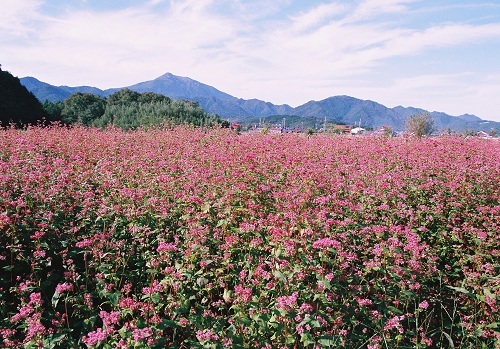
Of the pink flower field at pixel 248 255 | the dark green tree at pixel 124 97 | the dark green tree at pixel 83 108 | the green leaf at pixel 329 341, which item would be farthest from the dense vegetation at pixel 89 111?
the green leaf at pixel 329 341

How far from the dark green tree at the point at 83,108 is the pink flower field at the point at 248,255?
3146 centimetres

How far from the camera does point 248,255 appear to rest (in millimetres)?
3697

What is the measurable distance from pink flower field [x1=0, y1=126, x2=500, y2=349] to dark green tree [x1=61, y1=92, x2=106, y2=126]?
31.5m

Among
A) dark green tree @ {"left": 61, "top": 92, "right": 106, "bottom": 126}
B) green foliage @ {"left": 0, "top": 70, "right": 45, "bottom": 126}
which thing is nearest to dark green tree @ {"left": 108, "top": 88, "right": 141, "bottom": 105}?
dark green tree @ {"left": 61, "top": 92, "right": 106, "bottom": 126}

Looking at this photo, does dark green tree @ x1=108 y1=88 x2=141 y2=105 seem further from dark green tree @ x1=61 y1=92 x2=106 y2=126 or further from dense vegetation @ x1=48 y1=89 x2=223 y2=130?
dark green tree @ x1=61 y1=92 x2=106 y2=126

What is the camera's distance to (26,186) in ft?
16.3

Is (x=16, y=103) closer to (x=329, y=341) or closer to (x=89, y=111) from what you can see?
(x=89, y=111)

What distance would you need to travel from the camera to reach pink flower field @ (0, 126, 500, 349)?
289 cm

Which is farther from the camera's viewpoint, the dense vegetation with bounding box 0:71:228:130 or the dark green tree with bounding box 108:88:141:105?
the dark green tree with bounding box 108:88:141:105

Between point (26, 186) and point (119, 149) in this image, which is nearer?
point (26, 186)

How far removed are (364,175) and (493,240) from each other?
2.32 m

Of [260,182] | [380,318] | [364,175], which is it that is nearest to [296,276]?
[380,318]

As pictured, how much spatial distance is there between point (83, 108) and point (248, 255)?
128 feet

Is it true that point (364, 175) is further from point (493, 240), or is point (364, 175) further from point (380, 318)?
point (380, 318)
